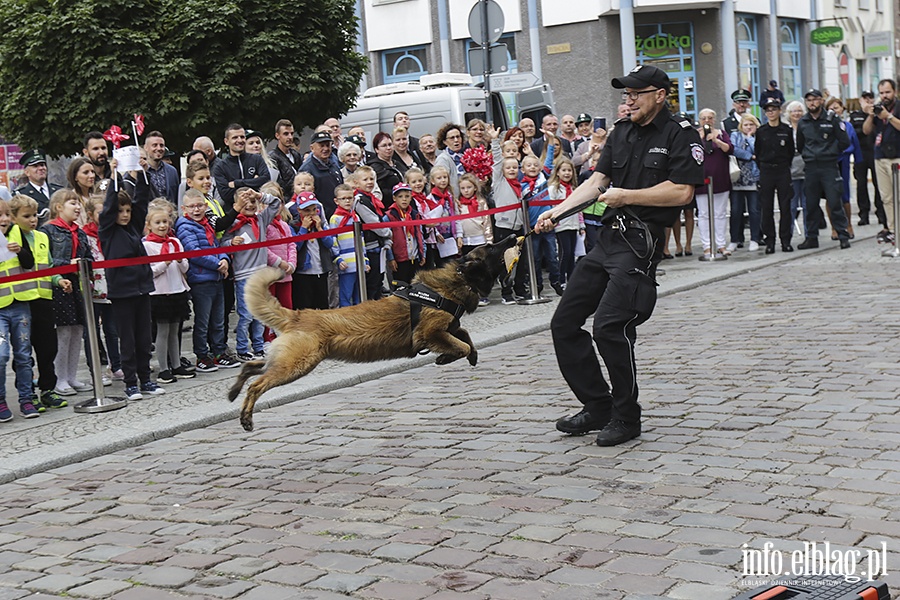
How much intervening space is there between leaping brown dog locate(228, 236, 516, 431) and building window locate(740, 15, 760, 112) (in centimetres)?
3195

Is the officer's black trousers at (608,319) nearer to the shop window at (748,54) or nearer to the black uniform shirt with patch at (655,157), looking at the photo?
the black uniform shirt with patch at (655,157)

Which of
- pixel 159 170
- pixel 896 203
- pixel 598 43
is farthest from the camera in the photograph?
pixel 598 43

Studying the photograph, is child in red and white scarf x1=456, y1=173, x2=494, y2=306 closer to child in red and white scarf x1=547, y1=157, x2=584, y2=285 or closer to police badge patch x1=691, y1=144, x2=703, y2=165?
child in red and white scarf x1=547, y1=157, x2=584, y2=285

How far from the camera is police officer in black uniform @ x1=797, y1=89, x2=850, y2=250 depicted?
680 inches

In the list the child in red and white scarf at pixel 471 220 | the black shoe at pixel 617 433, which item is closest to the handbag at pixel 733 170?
the child in red and white scarf at pixel 471 220

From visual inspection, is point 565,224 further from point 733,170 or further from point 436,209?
point 733,170

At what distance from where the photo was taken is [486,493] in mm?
5930

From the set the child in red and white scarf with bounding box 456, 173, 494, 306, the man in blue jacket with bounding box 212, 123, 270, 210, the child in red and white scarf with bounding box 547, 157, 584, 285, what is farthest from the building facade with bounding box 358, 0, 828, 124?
the man in blue jacket with bounding box 212, 123, 270, 210

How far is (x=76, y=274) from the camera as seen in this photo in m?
10.0

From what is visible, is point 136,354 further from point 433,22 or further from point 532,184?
point 433,22

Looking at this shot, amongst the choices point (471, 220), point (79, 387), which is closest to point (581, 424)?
point (79, 387)

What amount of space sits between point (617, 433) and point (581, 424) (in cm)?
32

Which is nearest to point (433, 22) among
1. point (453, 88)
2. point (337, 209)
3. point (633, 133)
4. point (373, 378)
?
point (453, 88)

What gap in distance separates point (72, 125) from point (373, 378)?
940 cm
